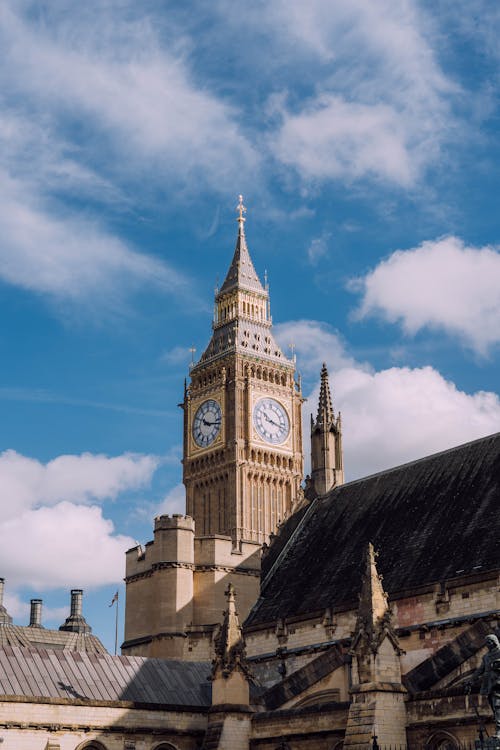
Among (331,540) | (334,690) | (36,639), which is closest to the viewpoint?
(334,690)

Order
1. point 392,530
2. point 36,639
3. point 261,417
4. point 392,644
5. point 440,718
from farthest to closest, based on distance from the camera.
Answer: point 261,417 → point 36,639 → point 392,530 → point 392,644 → point 440,718

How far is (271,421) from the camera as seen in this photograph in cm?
Result: 9175

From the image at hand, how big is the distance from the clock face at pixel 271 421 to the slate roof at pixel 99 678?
54339 mm

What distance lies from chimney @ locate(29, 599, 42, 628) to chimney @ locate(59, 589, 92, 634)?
2.69 meters

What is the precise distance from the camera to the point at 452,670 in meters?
28.9

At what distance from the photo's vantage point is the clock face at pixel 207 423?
91312 mm

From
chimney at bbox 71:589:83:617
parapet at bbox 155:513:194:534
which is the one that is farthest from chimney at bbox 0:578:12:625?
parapet at bbox 155:513:194:534

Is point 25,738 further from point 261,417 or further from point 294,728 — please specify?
point 261,417

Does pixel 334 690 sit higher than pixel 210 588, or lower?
lower

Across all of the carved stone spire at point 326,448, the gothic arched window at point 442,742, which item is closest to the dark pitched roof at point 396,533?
the carved stone spire at point 326,448

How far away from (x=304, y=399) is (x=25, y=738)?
66026 mm

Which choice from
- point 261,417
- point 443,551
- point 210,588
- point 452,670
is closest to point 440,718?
point 452,670

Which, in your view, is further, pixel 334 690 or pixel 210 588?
pixel 210 588

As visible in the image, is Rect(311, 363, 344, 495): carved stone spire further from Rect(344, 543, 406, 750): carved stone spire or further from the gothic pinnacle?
Rect(344, 543, 406, 750): carved stone spire
